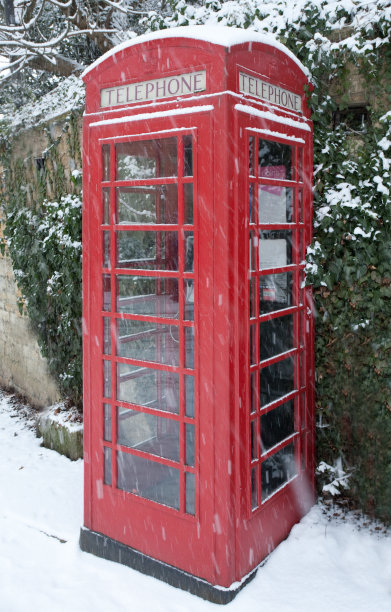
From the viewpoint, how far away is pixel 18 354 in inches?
281

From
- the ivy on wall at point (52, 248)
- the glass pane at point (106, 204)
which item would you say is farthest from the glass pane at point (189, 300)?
the ivy on wall at point (52, 248)

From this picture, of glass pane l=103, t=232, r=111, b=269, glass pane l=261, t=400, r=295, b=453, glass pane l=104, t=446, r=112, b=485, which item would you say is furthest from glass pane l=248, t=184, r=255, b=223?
glass pane l=104, t=446, r=112, b=485

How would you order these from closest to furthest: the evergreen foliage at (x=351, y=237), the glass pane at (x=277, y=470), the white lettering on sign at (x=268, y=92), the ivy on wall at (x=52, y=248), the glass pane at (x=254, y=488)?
the white lettering on sign at (x=268, y=92) → the glass pane at (x=254, y=488) → the glass pane at (x=277, y=470) → the evergreen foliage at (x=351, y=237) → the ivy on wall at (x=52, y=248)

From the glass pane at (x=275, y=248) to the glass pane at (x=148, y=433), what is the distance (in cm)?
112

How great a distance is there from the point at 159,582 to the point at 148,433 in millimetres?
875

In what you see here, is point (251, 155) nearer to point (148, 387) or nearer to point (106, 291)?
point (106, 291)

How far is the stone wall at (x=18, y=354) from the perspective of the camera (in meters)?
6.55

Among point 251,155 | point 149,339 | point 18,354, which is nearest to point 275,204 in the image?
point 251,155

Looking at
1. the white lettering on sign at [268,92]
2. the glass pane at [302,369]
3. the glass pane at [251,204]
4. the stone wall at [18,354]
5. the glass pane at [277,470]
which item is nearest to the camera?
the white lettering on sign at [268,92]

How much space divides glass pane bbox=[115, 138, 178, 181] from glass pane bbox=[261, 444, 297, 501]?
1.86m

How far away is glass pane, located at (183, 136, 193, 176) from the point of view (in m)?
3.11

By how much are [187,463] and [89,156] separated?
75.4 inches

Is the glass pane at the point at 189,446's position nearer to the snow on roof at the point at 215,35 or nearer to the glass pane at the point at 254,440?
the glass pane at the point at 254,440

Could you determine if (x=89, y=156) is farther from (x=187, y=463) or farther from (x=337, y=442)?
(x=337, y=442)
